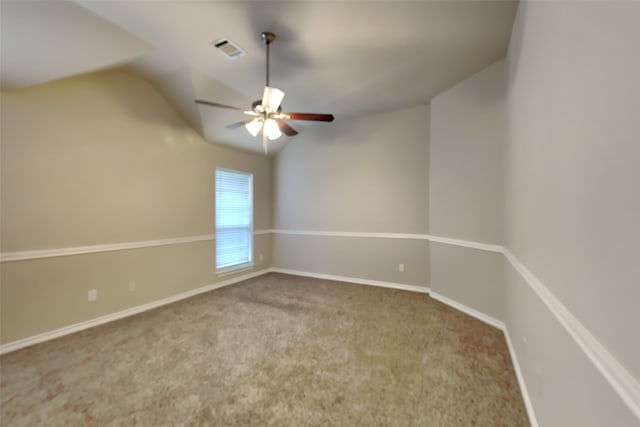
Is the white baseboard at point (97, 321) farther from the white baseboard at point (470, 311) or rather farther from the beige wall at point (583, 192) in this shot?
the beige wall at point (583, 192)

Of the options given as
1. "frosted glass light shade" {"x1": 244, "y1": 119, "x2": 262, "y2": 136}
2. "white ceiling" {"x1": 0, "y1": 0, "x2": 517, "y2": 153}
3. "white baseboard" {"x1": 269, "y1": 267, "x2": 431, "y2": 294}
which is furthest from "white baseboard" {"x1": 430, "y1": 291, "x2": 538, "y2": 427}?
"frosted glass light shade" {"x1": 244, "y1": 119, "x2": 262, "y2": 136}

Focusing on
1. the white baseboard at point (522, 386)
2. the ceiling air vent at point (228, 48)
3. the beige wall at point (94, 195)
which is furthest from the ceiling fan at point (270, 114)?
the white baseboard at point (522, 386)

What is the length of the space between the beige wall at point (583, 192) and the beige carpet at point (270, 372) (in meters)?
0.57

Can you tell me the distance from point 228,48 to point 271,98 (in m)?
0.79

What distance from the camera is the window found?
4617mm

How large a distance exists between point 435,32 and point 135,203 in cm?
382

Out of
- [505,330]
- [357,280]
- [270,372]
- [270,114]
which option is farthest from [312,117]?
[357,280]

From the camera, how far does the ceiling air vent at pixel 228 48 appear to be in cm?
257

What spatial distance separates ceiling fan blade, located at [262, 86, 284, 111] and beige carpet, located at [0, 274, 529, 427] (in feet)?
7.50

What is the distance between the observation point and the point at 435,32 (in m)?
2.42

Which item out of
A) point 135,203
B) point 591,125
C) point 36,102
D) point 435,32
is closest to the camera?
point 591,125

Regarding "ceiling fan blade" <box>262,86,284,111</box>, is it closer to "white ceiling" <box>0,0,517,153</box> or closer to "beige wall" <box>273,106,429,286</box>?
"white ceiling" <box>0,0,517,153</box>

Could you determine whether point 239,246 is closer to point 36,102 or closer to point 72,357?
point 72,357

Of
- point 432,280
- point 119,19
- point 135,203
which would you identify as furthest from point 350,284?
point 119,19
